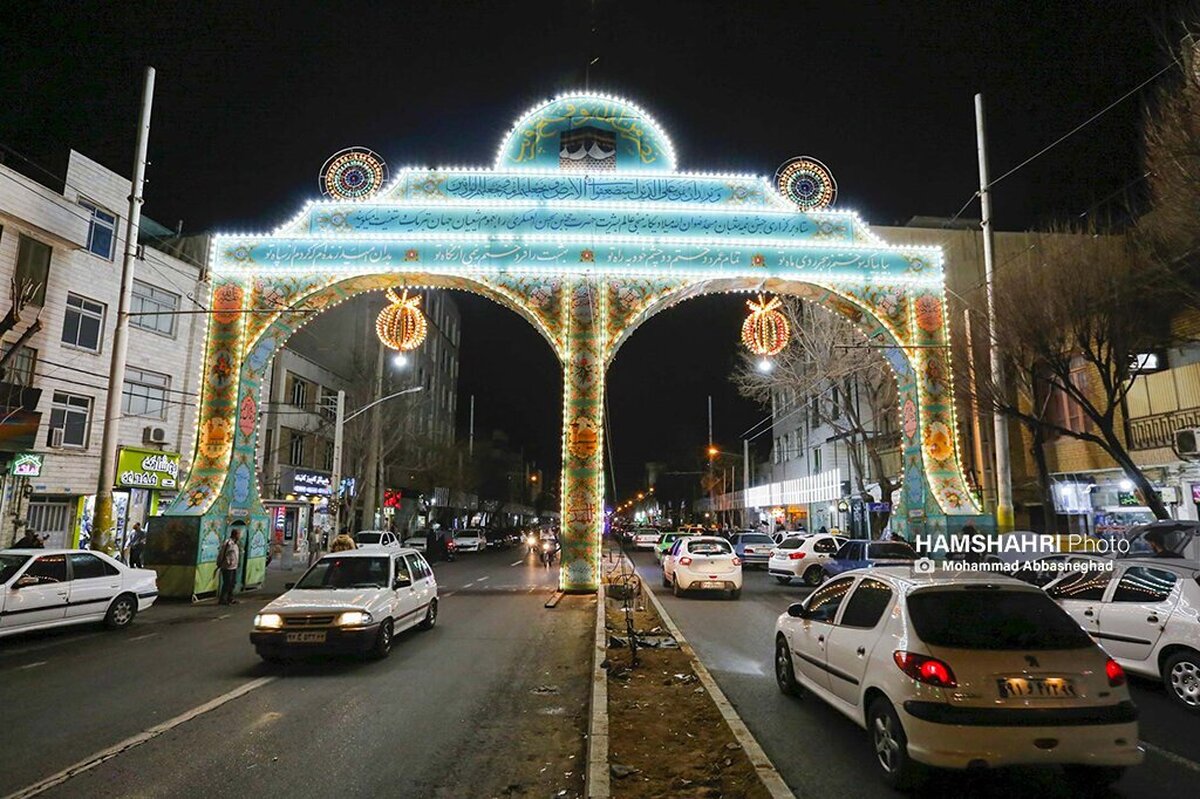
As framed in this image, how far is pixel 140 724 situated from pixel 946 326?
19295 mm

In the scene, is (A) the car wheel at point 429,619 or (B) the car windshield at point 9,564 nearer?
(B) the car windshield at point 9,564

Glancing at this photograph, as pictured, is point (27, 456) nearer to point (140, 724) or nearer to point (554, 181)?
point (554, 181)

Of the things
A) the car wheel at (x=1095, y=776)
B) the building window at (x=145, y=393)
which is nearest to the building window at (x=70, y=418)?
the building window at (x=145, y=393)

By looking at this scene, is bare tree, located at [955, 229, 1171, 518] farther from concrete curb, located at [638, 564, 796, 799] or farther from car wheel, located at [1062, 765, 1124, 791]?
car wheel, located at [1062, 765, 1124, 791]

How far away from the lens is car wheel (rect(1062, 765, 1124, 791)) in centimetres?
509

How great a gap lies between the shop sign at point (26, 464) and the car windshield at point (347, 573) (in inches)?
612

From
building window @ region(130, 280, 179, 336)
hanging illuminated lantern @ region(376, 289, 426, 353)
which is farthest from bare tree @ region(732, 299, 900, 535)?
building window @ region(130, 280, 179, 336)

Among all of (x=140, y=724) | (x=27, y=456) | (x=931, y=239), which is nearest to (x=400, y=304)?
(x=27, y=456)

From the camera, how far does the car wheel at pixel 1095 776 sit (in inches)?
200

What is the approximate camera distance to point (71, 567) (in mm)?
12445

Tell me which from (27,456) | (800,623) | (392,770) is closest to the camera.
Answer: (392,770)

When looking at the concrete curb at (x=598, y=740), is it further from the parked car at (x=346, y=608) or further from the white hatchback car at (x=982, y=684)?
the parked car at (x=346, y=608)

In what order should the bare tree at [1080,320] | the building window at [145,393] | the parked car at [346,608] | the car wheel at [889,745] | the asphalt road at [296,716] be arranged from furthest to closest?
the building window at [145,393]
the bare tree at [1080,320]
the parked car at [346,608]
the asphalt road at [296,716]
the car wheel at [889,745]

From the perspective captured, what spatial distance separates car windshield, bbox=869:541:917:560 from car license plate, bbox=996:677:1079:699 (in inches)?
502
